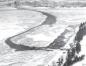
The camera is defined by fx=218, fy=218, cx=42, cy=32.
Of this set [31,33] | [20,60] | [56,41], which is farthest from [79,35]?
[20,60]

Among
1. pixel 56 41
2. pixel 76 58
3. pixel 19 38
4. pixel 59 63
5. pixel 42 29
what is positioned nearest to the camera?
pixel 59 63

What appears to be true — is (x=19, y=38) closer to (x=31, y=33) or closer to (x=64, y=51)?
(x=31, y=33)

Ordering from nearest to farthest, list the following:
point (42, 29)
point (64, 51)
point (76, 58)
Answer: point (76, 58), point (64, 51), point (42, 29)

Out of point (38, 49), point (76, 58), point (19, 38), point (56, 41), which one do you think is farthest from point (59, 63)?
point (19, 38)

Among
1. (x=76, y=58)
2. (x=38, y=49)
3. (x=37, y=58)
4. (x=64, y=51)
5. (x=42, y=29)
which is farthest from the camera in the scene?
(x=42, y=29)

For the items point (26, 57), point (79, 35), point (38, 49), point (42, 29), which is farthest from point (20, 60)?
point (42, 29)

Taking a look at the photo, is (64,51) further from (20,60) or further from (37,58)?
(20,60)

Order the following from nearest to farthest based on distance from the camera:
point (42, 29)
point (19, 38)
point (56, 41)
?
point (56, 41) → point (19, 38) → point (42, 29)

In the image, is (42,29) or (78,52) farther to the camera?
(42,29)

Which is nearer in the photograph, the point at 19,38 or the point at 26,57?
the point at 26,57
